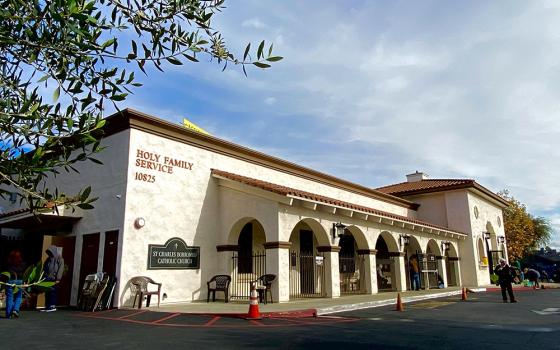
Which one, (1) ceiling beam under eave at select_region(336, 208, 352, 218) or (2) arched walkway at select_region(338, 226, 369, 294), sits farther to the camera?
(2) arched walkway at select_region(338, 226, 369, 294)

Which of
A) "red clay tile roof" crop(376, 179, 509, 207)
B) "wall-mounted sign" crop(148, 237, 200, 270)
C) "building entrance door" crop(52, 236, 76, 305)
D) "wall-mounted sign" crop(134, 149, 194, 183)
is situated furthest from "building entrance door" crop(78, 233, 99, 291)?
"red clay tile roof" crop(376, 179, 509, 207)

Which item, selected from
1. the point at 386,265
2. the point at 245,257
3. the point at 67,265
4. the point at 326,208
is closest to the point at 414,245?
the point at 386,265

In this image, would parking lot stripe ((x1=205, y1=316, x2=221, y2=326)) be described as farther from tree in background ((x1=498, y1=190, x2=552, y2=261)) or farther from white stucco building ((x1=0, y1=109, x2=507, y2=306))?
tree in background ((x1=498, y1=190, x2=552, y2=261))

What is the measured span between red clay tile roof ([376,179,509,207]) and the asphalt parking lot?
15.1 m

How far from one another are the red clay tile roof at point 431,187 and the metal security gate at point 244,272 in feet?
50.2

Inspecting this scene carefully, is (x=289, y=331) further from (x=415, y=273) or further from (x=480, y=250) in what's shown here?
(x=480, y=250)

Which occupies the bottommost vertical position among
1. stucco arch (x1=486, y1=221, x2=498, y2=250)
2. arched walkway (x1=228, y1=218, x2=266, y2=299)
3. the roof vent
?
arched walkway (x1=228, y1=218, x2=266, y2=299)

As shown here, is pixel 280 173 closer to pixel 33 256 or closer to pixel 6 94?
pixel 33 256

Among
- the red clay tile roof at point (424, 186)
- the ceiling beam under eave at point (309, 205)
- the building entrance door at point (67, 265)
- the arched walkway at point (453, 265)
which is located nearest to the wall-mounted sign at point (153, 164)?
the building entrance door at point (67, 265)

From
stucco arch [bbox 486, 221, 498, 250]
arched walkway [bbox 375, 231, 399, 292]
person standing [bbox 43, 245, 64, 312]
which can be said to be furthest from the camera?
stucco arch [bbox 486, 221, 498, 250]

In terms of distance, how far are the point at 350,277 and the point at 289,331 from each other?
12.5 meters

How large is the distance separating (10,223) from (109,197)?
3785 mm

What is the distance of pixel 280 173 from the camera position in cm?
1816

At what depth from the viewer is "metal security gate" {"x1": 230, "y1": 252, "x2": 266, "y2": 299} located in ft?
48.3
